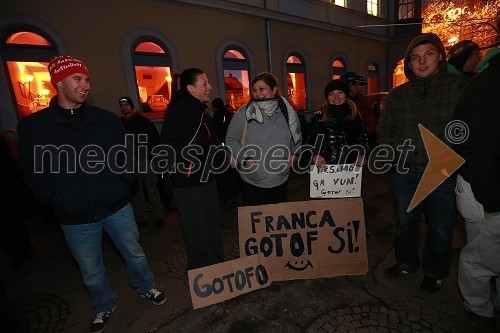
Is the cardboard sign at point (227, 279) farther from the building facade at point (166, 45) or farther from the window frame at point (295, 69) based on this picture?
the window frame at point (295, 69)

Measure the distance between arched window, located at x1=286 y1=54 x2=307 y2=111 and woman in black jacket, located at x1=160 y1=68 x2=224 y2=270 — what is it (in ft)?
31.0

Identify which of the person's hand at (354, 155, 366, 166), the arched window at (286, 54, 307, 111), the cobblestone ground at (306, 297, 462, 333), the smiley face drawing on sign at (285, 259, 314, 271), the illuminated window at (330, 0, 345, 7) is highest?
the illuminated window at (330, 0, 345, 7)

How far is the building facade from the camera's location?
6316 millimetres

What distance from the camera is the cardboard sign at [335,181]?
3.03 metres

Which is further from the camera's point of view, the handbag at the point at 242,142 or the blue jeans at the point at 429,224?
the handbag at the point at 242,142

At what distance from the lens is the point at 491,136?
5.84ft

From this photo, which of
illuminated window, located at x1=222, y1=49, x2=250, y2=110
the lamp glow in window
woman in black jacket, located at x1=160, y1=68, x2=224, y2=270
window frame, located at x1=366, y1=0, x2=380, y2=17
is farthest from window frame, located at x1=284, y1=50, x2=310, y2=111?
woman in black jacket, located at x1=160, y1=68, x2=224, y2=270

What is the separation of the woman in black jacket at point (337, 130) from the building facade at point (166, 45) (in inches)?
64.5

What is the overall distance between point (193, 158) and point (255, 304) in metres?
1.50

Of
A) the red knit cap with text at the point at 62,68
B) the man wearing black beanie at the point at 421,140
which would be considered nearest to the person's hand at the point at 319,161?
the man wearing black beanie at the point at 421,140

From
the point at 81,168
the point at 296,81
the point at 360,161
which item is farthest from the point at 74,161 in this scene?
the point at 296,81

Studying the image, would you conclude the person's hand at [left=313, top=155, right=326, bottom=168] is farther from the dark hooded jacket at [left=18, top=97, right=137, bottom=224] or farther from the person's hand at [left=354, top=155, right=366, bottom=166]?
the dark hooded jacket at [left=18, top=97, right=137, bottom=224]

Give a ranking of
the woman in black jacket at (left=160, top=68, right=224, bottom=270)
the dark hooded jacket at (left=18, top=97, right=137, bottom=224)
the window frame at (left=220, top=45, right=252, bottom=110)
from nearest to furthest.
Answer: the dark hooded jacket at (left=18, top=97, right=137, bottom=224) < the woman in black jacket at (left=160, top=68, right=224, bottom=270) < the window frame at (left=220, top=45, right=252, bottom=110)

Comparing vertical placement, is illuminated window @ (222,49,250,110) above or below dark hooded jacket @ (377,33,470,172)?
above
